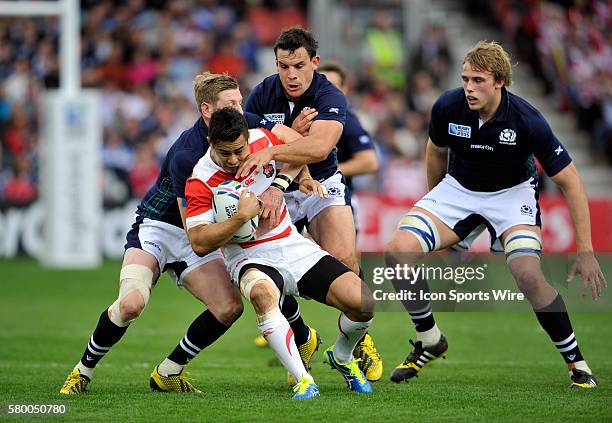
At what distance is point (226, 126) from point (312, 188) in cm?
100

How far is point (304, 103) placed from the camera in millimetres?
8484

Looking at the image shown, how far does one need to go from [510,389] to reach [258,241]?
2.06m

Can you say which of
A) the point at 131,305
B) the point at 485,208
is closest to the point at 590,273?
the point at 485,208

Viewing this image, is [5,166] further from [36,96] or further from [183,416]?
[183,416]

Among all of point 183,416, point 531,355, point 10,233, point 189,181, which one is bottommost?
point 10,233

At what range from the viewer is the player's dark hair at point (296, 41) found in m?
8.19

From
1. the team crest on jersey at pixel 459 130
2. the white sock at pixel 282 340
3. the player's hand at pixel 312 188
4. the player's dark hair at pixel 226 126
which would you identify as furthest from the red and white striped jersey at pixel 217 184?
the team crest on jersey at pixel 459 130

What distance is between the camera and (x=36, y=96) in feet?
72.1

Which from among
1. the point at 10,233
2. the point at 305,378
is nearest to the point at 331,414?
the point at 305,378

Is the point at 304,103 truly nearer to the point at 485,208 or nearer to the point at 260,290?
the point at 485,208

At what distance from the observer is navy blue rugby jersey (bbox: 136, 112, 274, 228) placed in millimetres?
7605

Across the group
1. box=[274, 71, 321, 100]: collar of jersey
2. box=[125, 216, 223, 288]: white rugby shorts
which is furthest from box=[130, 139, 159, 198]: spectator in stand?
box=[125, 216, 223, 288]: white rugby shorts

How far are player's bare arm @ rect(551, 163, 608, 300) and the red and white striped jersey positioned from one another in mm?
1946

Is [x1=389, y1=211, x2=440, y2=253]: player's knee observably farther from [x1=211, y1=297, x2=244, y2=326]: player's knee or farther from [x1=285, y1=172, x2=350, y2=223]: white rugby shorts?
[x1=211, y1=297, x2=244, y2=326]: player's knee
